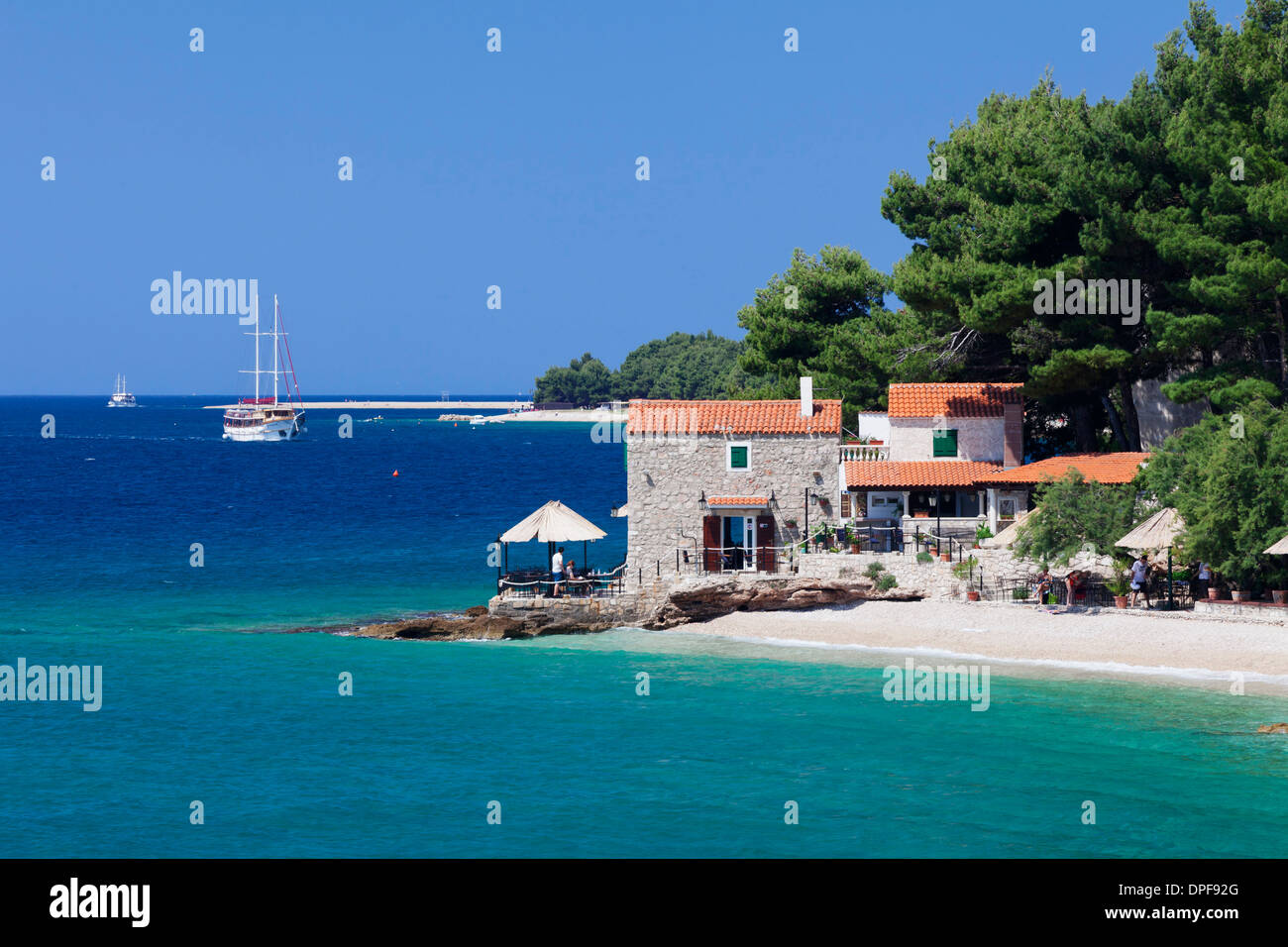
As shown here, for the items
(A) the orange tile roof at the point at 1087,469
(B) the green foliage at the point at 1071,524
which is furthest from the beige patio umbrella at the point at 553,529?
(A) the orange tile roof at the point at 1087,469

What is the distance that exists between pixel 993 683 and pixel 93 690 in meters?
22.9

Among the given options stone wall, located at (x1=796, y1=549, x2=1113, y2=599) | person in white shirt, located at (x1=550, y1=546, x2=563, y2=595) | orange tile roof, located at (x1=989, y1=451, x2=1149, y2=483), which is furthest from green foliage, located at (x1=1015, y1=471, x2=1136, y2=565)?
person in white shirt, located at (x1=550, y1=546, x2=563, y2=595)

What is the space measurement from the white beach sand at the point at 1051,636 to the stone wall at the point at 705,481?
3513 millimetres

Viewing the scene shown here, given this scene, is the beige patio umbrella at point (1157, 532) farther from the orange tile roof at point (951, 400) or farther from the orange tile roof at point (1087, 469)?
the orange tile roof at point (951, 400)

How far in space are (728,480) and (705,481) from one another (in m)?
0.75

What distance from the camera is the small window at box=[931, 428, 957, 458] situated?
4703 centimetres

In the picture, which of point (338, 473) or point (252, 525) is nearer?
point (252, 525)

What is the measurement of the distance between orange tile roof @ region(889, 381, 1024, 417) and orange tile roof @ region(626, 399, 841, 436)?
2590 mm

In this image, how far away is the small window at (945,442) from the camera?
4703 cm

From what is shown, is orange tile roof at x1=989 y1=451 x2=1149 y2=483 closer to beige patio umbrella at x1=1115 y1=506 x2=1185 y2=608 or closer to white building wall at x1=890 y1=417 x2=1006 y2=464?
white building wall at x1=890 y1=417 x2=1006 y2=464

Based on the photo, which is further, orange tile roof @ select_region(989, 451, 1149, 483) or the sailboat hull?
the sailboat hull

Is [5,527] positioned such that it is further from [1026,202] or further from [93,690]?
[1026,202]
